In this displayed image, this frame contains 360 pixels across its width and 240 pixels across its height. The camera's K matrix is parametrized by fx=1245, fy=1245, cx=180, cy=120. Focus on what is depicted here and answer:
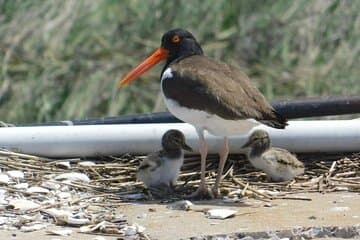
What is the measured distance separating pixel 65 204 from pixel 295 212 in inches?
47.3

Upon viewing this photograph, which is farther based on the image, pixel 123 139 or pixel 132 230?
pixel 123 139

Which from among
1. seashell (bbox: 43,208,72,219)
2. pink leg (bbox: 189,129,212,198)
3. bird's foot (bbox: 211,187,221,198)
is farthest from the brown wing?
seashell (bbox: 43,208,72,219)

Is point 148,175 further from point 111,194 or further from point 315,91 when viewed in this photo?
point 315,91

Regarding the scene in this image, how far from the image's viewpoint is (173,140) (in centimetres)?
710

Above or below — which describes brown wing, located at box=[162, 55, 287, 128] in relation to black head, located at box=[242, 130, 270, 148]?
above

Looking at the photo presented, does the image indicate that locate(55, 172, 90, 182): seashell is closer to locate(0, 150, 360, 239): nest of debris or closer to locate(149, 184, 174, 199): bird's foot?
locate(0, 150, 360, 239): nest of debris

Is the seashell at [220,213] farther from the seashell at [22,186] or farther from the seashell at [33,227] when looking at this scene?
the seashell at [22,186]

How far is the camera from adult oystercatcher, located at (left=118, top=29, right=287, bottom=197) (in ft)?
22.4

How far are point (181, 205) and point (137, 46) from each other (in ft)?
27.1

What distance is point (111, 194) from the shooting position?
681 centimetres

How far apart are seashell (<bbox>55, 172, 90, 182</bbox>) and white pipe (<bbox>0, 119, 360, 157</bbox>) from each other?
0.83 feet

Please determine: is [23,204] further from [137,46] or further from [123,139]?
[137,46]

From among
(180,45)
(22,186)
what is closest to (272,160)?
(180,45)

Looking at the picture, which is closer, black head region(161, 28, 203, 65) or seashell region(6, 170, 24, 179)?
seashell region(6, 170, 24, 179)
